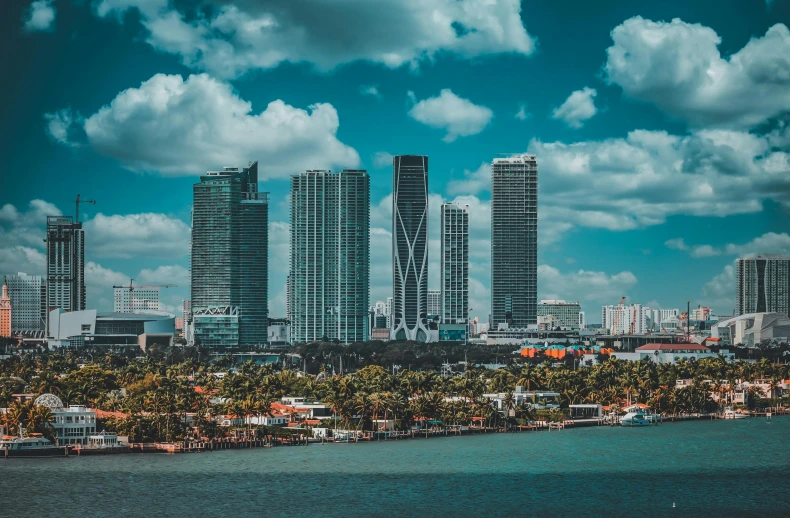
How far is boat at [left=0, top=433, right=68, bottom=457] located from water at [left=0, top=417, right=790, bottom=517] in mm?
2638

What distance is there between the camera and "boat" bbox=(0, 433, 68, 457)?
87806mm

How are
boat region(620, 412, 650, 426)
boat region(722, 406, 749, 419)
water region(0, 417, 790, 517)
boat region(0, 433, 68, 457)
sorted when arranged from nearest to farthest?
water region(0, 417, 790, 517) < boat region(0, 433, 68, 457) < boat region(620, 412, 650, 426) < boat region(722, 406, 749, 419)

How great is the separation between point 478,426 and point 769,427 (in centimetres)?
3279

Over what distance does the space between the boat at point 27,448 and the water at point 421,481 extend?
2638mm

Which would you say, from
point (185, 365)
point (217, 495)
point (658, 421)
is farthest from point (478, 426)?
point (185, 365)

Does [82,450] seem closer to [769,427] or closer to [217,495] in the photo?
[217,495]

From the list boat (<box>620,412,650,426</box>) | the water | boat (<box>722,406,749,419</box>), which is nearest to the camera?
the water

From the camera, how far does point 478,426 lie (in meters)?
117

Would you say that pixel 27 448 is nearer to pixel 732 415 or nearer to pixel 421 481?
pixel 421 481

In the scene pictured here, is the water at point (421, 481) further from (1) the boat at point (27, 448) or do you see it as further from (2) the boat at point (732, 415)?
(2) the boat at point (732, 415)

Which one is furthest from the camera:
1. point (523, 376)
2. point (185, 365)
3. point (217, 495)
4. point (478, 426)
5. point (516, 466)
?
point (185, 365)

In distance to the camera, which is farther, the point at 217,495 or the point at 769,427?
the point at 769,427

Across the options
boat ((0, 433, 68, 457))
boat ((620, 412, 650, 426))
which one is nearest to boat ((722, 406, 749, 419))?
boat ((620, 412, 650, 426))

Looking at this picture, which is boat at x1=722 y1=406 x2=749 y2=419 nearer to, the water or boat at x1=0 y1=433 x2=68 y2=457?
the water
